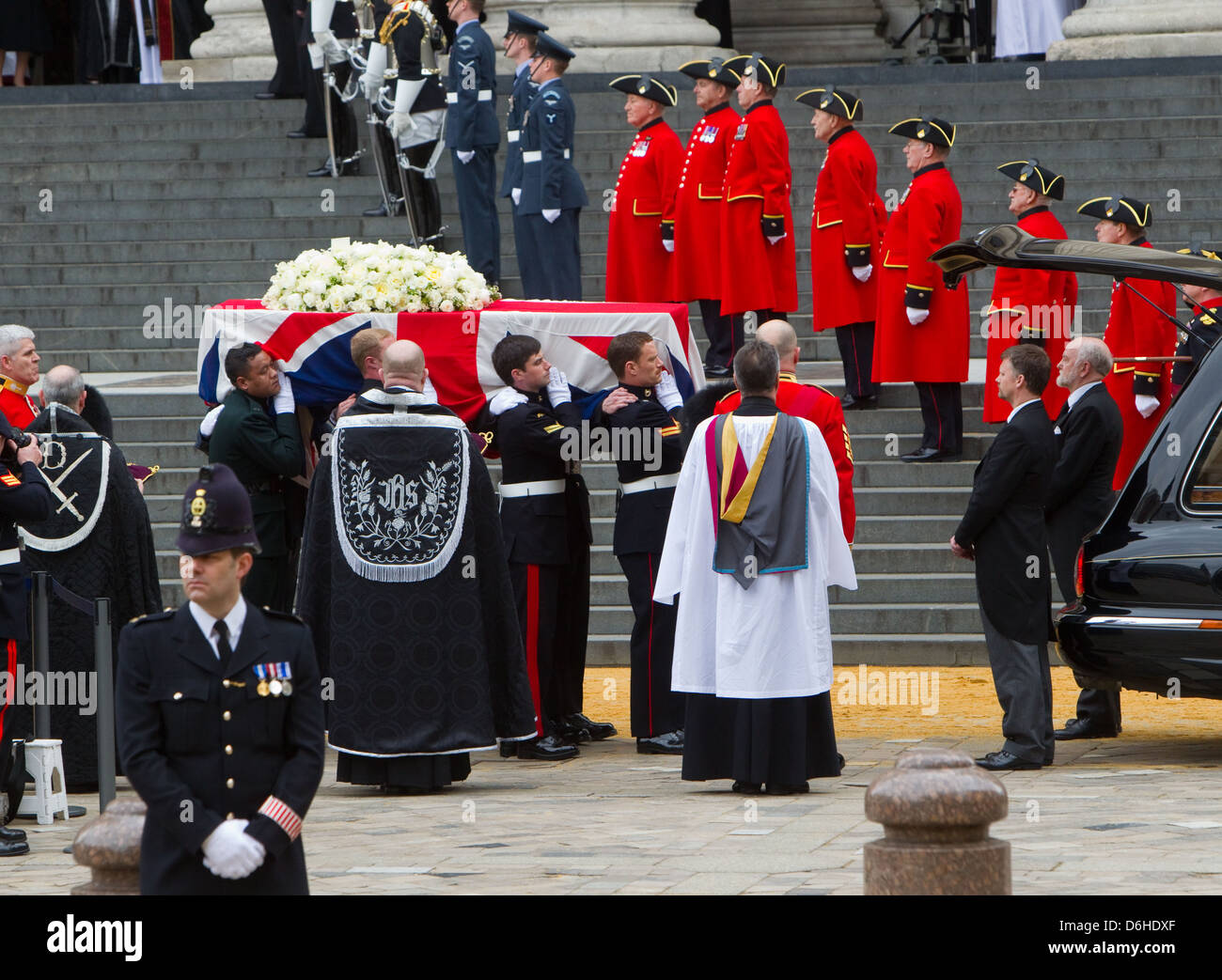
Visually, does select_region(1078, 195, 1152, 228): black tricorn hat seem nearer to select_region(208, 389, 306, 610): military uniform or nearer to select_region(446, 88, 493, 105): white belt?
select_region(208, 389, 306, 610): military uniform

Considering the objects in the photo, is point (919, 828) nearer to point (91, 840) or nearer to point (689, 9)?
point (91, 840)

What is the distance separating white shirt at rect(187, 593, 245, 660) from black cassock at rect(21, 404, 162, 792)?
14.2 ft

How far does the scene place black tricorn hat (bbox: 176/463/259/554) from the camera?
5016 mm

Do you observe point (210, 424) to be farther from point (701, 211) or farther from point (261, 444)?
point (701, 211)

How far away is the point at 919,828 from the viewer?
17.5ft

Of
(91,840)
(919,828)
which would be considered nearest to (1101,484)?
(919,828)

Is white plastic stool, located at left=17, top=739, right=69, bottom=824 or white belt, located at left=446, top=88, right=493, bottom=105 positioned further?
white belt, located at left=446, top=88, right=493, bottom=105

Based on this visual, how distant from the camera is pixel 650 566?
988 centimetres

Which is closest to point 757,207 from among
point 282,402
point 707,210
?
point 707,210

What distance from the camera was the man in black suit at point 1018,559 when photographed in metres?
9.13

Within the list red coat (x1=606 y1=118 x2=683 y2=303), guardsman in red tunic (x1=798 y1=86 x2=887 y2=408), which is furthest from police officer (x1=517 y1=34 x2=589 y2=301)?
guardsman in red tunic (x1=798 y1=86 x2=887 y2=408)

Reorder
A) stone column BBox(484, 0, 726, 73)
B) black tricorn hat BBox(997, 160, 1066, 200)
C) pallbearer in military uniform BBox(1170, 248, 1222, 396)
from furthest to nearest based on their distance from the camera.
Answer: stone column BBox(484, 0, 726, 73) → black tricorn hat BBox(997, 160, 1066, 200) → pallbearer in military uniform BBox(1170, 248, 1222, 396)
